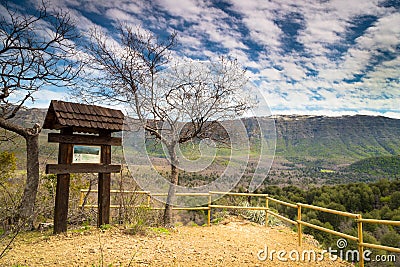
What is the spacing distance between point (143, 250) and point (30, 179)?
3.42 m

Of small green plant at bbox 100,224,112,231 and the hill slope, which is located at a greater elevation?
the hill slope

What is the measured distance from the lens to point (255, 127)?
250 inches

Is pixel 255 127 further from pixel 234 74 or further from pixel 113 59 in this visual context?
pixel 113 59

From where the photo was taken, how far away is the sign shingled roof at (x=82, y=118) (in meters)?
6.23

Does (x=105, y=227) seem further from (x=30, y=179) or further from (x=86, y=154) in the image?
(x=30, y=179)

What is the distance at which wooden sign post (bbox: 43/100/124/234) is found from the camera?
6.14 m

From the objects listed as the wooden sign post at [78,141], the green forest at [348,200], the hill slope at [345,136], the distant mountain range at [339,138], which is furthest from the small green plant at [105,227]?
the hill slope at [345,136]

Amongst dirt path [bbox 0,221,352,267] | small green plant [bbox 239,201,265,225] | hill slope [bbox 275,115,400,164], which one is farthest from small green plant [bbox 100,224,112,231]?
hill slope [bbox 275,115,400,164]

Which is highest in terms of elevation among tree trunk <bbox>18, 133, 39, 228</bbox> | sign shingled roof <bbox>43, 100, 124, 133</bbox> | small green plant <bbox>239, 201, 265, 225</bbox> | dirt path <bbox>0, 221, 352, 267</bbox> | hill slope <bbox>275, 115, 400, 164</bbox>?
hill slope <bbox>275, 115, 400, 164</bbox>

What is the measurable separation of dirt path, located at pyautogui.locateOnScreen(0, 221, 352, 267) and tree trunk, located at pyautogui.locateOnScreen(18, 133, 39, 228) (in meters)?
0.89

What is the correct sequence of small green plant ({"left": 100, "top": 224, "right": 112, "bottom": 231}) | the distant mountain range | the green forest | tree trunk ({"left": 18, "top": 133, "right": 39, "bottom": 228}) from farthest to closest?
the distant mountain range
the green forest
small green plant ({"left": 100, "top": 224, "right": 112, "bottom": 231})
tree trunk ({"left": 18, "top": 133, "right": 39, "bottom": 228})

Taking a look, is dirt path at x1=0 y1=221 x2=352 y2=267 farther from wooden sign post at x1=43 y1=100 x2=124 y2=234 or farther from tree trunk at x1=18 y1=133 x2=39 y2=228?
tree trunk at x1=18 y1=133 x2=39 y2=228

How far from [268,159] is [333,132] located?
136337 millimetres

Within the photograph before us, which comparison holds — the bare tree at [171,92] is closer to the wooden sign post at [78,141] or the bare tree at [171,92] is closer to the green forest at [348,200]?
the wooden sign post at [78,141]
